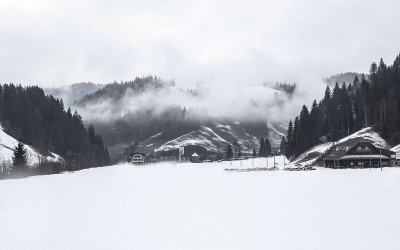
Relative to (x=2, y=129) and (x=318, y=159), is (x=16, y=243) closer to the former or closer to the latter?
(x=318, y=159)

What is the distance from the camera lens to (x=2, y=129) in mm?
177875

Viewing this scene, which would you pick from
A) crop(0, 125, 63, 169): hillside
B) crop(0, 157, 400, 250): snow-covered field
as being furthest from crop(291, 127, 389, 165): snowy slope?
crop(0, 125, 63, 169): hillside

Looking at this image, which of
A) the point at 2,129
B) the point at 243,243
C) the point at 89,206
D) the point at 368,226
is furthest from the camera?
the point at 2,129

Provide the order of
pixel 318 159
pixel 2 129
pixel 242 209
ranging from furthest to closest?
pixel 2 129
pixel 318 159
pixel 242 209

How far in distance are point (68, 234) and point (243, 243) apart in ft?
39.7

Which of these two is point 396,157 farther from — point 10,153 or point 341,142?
point 10,153

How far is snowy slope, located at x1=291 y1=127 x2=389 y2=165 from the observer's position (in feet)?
388

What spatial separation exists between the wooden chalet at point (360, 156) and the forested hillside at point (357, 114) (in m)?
10.9

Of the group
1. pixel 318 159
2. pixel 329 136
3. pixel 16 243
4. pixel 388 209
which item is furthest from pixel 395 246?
pixel 329 136

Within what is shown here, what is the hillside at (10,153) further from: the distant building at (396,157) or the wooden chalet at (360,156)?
the distant building at (396,157)

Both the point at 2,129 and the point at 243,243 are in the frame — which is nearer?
the point at 243,243

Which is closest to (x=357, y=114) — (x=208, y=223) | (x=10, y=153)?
(x=10, y=153)

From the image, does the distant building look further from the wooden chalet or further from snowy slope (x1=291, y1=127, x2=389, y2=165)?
snowy slope (x1=291, y1=127, x2=389, y2=165)

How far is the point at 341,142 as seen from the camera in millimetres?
123938
